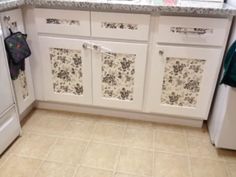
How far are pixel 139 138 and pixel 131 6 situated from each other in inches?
36.3

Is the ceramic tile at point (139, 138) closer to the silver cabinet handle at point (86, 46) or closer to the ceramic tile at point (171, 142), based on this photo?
the ceramic tile at point (171, 142)

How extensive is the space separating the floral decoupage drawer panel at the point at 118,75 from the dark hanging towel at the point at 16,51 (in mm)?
547

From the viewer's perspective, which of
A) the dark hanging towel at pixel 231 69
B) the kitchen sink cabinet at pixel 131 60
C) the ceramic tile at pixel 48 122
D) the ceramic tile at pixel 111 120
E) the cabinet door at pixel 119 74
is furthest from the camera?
the ceramic tile at pixel 111 120

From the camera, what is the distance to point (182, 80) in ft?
5.26

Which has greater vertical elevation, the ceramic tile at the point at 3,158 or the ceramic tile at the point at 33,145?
the ceramic tile at the point at 33,145

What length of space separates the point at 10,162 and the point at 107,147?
2.04 feet

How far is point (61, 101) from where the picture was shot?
6.13 feet

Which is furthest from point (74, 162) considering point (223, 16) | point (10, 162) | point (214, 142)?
point (223, 16)

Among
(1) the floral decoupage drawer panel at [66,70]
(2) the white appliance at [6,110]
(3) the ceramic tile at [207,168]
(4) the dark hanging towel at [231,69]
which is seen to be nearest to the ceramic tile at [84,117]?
(1) the floral decoupage drawer panel at [66,70]

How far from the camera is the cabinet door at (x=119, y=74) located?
5.21ft

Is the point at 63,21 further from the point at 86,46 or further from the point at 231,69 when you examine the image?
Result: the point at 231,69

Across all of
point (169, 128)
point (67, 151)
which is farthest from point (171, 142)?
point (67, 151)

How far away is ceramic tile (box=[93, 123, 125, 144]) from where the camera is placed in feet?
5.43

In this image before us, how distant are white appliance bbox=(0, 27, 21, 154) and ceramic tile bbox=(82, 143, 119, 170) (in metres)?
0.52
